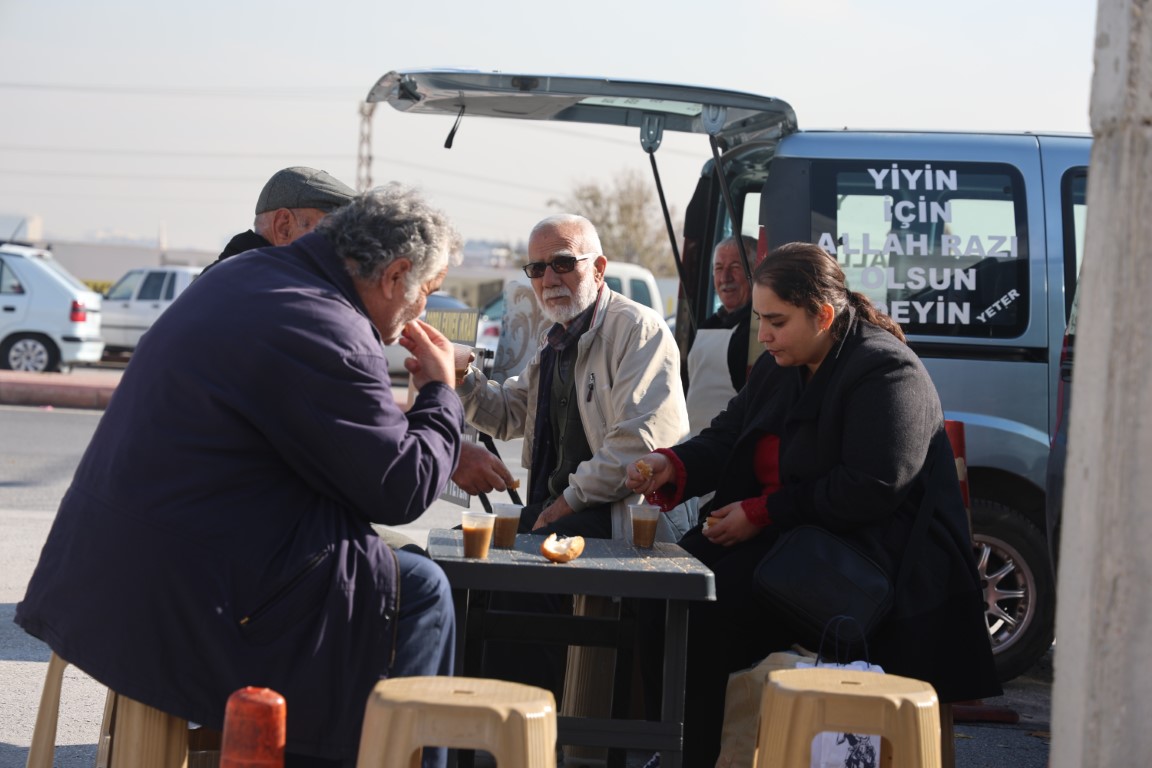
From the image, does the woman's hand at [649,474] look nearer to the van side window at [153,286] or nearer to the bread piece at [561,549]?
the bread piece at [561,549]

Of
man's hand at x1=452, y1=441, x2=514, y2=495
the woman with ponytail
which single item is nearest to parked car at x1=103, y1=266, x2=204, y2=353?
man's hand at x1=452, y1=441, x2=514, y2=495

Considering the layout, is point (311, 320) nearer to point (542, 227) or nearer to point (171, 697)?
point (171, 697)

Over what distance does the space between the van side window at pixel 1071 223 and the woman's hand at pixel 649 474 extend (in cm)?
223

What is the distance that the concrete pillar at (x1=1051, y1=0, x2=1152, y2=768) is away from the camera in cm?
243

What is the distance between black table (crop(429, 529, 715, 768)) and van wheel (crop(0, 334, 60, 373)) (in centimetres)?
1415

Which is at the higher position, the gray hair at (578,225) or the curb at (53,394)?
the gray hair at (578,225)

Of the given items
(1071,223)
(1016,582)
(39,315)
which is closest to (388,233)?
(1071,223)

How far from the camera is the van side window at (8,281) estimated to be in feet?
53.4

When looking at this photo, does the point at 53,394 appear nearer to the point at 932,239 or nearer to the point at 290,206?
the point at 290,206

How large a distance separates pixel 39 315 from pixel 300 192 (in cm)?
1299

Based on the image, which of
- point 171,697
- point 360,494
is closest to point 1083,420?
point 360,494

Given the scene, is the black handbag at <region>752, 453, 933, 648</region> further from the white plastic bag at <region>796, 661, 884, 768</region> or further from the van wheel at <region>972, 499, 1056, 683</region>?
the van wheel at <region>972, 499, 1056, 683</region>

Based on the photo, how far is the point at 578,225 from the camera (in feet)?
15.3

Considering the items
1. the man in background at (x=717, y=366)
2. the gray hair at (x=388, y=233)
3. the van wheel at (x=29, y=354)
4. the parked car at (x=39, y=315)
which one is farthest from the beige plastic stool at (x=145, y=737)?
the van wheel at (x=29, y=354)
